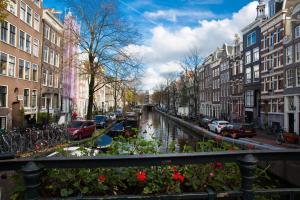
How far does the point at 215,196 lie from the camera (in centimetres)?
294

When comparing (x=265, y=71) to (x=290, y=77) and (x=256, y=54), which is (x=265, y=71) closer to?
(x=256, y=54)

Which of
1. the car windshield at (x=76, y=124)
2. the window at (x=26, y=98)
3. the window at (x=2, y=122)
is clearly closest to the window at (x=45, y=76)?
the window at (x=26, y=98)

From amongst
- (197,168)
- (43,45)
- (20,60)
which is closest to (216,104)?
(43,45)

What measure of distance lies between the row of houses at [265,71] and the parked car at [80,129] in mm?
21915

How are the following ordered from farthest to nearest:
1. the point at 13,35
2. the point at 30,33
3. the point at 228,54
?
the point at 228,54, the point at 30,33, the point at 13,35

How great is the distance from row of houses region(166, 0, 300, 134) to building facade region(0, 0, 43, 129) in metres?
28.8

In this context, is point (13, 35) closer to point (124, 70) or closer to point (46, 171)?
point (124, 70)

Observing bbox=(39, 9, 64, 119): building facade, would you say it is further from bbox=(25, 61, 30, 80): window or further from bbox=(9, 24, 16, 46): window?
bbox=(9, 24, 16, 46): window

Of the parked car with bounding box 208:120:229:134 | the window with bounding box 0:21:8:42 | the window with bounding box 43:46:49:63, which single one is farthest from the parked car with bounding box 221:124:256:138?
the window with bounding box 43:46:49:63

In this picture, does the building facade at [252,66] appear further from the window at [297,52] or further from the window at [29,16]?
the window at [29,16]

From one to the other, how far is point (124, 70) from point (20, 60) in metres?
12.3

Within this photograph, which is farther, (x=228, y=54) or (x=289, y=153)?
(x=228, y=54)

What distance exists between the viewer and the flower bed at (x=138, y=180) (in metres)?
3.11

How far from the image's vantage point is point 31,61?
108 feet
